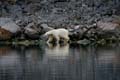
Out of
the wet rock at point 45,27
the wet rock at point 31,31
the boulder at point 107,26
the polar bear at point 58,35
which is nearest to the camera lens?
the polar bear at point 58,35

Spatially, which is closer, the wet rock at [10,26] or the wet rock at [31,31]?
the wet rock at [31,31]

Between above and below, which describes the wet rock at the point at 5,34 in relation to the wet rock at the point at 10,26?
below

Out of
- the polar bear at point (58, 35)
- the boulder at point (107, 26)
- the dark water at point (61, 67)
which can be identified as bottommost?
the dark water at point (61, 67)

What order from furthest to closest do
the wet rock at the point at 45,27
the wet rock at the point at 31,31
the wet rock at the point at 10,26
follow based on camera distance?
the wet rock at the point at 45,27, the wet rock at the point at 10,26, the wet rock at the point at 31,31

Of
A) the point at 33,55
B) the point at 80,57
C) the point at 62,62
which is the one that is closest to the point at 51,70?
the point at 62,62

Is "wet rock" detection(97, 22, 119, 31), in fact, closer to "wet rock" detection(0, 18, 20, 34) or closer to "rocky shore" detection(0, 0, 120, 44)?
"rocky shore" detection(0, 0, 120, 44)

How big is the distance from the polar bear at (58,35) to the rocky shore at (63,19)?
2.04ft

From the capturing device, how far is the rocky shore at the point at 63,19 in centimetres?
3659

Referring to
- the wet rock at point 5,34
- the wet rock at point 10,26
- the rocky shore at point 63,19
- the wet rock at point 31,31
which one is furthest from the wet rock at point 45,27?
the wet rock at point 5,34

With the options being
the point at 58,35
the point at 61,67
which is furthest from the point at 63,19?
the point at 61,67

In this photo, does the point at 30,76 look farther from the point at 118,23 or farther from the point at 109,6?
the point at 109,6

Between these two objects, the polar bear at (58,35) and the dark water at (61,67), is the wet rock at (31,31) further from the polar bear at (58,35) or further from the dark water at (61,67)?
the dark water at (61,67)

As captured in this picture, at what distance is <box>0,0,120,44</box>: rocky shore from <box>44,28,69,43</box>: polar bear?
62 cm

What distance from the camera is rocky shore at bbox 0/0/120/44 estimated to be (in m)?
36.6
